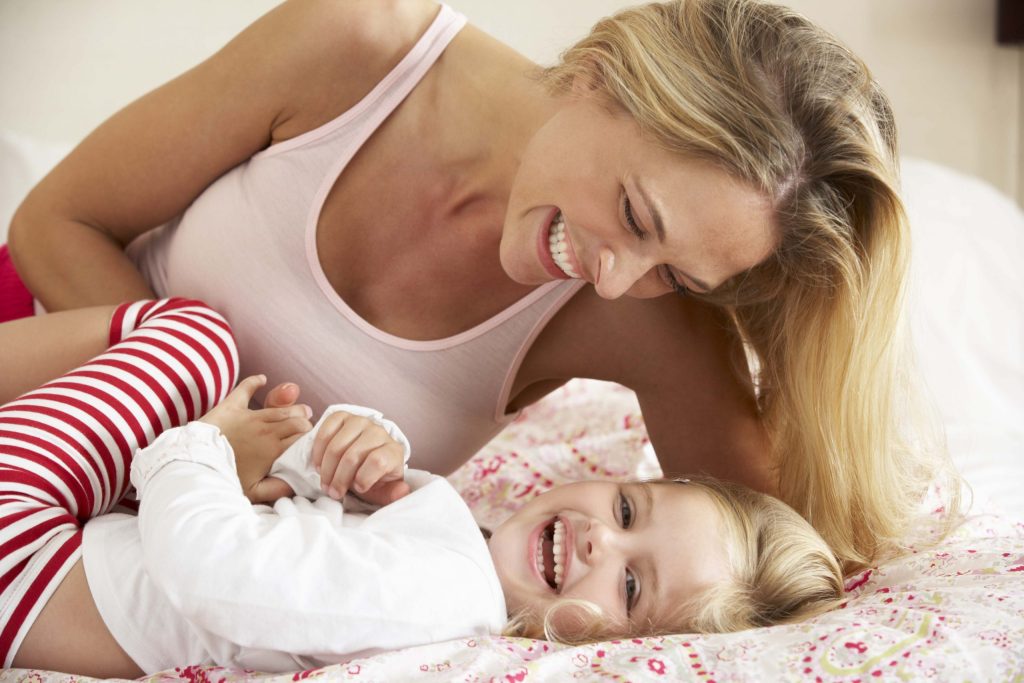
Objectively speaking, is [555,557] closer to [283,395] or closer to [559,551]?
[559,551]

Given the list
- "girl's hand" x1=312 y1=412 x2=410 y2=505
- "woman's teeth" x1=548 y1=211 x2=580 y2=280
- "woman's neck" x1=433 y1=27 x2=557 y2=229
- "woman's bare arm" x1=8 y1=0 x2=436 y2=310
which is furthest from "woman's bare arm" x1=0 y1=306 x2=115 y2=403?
"woman's teeth" x1=548 y1=211 x2=580 y2=280

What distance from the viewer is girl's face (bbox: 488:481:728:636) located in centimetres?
116

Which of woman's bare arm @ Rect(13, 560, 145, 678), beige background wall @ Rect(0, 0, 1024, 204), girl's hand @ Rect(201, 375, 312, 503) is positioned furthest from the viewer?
beige background wall @ Rect(0, 0, 1024, 204)

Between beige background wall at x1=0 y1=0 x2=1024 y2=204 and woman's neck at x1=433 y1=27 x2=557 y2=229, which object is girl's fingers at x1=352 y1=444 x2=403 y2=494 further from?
beige background wall at x1=0 y1=0 x2=1024 y2=204

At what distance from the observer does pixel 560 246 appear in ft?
3.95

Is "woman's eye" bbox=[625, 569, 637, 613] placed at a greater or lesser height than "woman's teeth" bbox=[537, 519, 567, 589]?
lesser

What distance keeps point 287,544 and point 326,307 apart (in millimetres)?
525

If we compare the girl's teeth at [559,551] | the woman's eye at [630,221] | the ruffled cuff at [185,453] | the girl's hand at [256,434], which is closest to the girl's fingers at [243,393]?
the girl's hand at [256,434]

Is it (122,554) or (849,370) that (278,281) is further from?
(849,370)

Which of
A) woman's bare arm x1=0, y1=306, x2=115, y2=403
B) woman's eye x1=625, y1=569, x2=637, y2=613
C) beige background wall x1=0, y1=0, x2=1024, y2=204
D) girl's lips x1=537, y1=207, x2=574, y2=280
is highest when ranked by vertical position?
beige background wall x1=0, y1=0, x2=1024, y2=204

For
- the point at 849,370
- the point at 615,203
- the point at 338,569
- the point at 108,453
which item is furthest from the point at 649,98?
the point at 108,453

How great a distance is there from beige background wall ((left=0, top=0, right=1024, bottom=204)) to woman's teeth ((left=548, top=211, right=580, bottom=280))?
62.2 inches

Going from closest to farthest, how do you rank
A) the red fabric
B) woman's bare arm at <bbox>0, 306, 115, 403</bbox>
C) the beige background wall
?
woman's bare arm at <bbox>0, 306, 115, 403</bbox> → the red fabric → the beige background wall

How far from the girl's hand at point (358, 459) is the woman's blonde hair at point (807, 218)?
459mm
